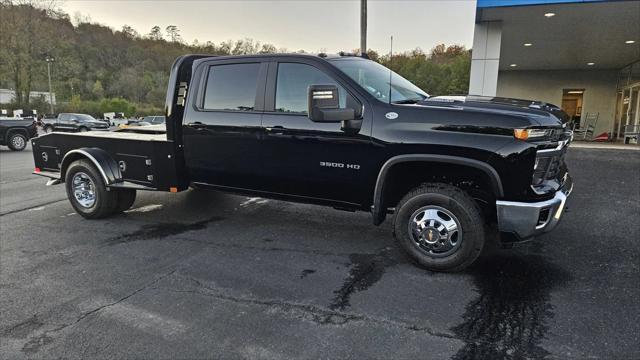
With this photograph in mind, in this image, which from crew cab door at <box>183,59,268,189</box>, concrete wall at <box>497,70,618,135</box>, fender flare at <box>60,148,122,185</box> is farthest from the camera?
concrete wall at <box>497,70,618,135</box>

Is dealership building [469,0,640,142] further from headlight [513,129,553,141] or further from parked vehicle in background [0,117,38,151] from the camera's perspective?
parked vehicle in background [0,117,38,151]

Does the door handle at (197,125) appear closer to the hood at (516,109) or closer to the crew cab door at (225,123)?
the crew cab door at (225,123)

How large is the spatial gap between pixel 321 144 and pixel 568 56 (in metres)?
18.4

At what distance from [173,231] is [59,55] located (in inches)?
2781

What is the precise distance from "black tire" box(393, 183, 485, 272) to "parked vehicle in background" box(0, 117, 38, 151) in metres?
18.1

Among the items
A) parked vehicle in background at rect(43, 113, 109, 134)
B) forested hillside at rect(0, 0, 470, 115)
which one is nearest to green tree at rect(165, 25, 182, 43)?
forested hillside at rect(0, 0, 470, 115)

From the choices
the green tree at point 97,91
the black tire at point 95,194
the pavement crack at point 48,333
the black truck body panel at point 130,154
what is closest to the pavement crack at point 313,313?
the pavement crack at point 48,333

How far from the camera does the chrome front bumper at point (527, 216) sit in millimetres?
3549

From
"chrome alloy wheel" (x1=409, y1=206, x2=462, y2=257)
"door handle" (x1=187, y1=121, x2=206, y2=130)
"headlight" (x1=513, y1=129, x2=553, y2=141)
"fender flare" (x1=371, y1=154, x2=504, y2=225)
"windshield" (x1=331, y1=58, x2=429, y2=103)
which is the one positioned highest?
"windshield" (x1=331, y1=58, x2=429, y2=103)

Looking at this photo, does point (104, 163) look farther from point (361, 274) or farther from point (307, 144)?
point (361, 274)

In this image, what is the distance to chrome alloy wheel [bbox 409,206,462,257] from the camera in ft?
12.8

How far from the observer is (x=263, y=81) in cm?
471

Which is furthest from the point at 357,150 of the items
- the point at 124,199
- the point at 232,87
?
the point at 124,199

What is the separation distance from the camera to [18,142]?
16.9 metres
